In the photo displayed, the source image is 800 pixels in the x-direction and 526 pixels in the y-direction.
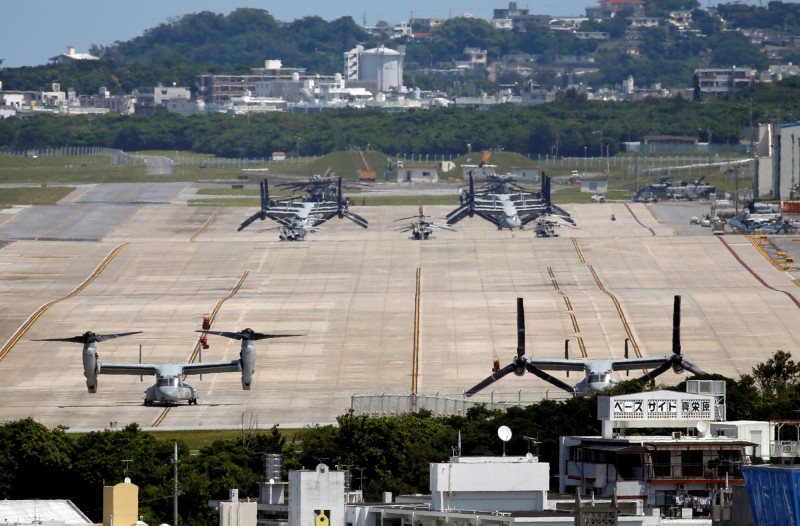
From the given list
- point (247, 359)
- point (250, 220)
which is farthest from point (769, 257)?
point (247, 359)

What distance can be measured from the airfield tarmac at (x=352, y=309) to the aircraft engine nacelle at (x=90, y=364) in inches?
64.7

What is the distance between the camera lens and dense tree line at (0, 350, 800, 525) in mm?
71188

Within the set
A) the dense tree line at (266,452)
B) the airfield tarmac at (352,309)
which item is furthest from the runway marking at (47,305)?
the dense tree line at (266,452)

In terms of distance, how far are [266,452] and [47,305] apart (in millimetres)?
62643

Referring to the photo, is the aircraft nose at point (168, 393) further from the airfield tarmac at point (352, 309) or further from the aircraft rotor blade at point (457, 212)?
the aircraft rotor blade at point (457, 212)

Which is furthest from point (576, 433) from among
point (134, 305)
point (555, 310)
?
point (134, 305)

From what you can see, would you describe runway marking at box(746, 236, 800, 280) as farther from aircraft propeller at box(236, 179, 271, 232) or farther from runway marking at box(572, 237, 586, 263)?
aircraft propeller at box(236, 179, 271, 232)

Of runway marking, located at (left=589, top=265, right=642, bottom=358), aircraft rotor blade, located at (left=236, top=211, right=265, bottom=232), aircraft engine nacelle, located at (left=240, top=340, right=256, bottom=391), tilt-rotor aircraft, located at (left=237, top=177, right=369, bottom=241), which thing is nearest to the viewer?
aircraft engine nacelle, located at (left=240, top=340, right=256, bottom=391)

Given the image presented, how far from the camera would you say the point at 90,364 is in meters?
97.6

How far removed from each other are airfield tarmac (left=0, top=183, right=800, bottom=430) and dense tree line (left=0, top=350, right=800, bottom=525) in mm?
15150

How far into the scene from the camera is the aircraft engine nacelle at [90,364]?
3819 inches

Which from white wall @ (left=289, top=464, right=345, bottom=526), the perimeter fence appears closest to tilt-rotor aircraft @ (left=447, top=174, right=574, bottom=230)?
the perimeter fence

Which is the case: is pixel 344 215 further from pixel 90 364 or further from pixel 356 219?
pixel 90 364

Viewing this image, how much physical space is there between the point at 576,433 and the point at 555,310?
55055 mm
